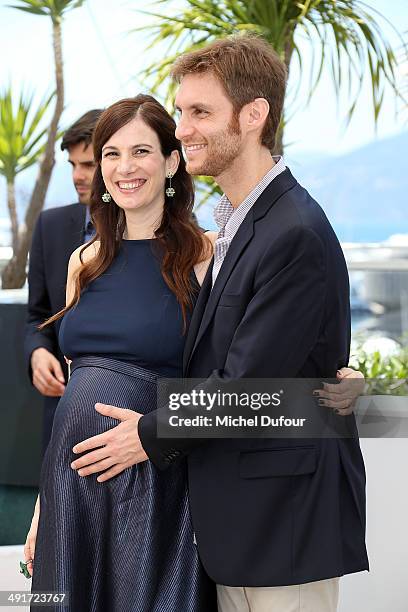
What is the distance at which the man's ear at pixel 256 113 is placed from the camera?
164cm

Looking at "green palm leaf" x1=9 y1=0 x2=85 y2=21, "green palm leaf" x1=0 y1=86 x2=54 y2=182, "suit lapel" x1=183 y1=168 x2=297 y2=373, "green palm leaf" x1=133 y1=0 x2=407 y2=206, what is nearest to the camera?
"suit lapel" x1=183 y1=168 x2=297 y2=373

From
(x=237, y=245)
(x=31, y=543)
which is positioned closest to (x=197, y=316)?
(x=237, y=245)

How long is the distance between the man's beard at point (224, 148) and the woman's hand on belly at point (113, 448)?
1.58 ft

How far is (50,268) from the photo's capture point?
2906mm

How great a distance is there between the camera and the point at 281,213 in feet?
5.07

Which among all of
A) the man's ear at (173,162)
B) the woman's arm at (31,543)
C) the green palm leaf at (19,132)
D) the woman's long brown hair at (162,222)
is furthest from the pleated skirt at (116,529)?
the green palm leaf at (19,132)

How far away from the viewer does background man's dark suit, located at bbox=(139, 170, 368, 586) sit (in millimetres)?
1479

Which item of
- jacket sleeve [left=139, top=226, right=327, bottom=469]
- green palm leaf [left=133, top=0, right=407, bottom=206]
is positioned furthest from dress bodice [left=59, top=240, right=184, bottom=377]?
green palm leaf [left=133, top=0, right=407, bottom=206]

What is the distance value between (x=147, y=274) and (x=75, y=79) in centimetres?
310

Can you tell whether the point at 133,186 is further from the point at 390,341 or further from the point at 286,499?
the point at 390,341

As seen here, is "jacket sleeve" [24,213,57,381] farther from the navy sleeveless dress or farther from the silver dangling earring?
the navy sleeveless dress

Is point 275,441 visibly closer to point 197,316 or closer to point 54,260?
point 197,316

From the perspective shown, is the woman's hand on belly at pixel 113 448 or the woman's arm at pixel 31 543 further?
the woman's arm at pixel 31 543

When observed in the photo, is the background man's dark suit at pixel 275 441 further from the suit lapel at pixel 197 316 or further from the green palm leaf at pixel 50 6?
the green palm leaf at pixel 50 6
